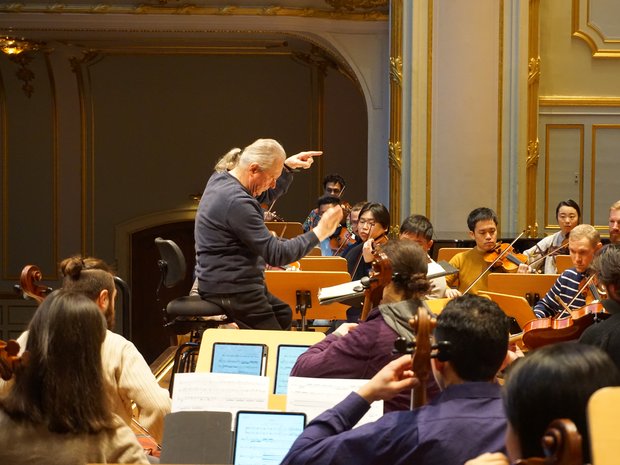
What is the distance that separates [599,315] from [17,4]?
666 cm

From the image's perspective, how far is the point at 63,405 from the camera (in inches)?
87.7

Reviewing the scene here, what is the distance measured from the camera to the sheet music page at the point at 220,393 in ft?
9.74

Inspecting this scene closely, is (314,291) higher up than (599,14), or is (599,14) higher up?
(599,14)

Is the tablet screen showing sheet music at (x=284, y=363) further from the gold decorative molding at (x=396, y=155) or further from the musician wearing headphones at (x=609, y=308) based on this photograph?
the gold decorative molding at (x=396, y=155)

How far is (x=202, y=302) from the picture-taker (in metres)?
4.51

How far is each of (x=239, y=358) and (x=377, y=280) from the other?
642 millimetres

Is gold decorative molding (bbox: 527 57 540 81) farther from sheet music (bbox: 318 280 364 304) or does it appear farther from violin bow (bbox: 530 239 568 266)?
sheet music (bbox: 318 280 364 304)

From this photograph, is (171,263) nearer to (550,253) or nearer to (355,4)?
(550,253)

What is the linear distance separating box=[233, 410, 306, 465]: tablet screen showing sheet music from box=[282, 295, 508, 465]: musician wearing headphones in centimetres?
61

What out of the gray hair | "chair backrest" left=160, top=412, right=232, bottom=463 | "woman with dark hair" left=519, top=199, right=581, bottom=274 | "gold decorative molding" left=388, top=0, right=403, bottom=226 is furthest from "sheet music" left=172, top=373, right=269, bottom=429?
"gold decorative molding" left=388, top=0, right=403, bottom=226

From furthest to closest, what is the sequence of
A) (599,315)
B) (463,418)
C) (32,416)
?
1. (599,315)
2. (32,416)
3. (463,418)

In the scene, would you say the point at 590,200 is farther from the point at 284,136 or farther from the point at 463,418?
the point at 463,418

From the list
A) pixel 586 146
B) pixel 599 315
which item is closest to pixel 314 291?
pixel 599 315

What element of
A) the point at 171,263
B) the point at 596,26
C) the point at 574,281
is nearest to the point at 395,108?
the point at 596,26
